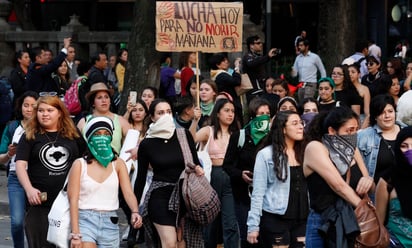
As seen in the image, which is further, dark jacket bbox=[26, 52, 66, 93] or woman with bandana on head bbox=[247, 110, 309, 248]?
dark jacket bbox=[26, 52, 66, 93]

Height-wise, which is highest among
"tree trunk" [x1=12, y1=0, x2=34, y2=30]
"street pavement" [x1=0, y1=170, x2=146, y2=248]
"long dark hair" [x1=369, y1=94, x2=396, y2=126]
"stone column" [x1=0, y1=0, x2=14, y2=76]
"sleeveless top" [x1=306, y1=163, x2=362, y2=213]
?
"tree trunk" [x1=12, y1=0, x2=34, y2=30]

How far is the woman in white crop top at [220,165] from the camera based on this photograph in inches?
429

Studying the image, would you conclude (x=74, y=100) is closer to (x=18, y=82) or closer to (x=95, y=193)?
(x=18, y=82)

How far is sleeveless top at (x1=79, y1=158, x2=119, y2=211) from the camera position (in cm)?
868

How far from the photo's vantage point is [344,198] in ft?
25.5

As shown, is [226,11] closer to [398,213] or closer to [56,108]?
[56,108]

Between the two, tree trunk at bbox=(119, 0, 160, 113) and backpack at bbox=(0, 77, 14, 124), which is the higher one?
tree trunk at bbox=(119, 0, 160, 113)

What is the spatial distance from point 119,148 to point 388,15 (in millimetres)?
15739

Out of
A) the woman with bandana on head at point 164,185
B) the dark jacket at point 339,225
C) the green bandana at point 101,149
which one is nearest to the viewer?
the dark jacket at point 339,225

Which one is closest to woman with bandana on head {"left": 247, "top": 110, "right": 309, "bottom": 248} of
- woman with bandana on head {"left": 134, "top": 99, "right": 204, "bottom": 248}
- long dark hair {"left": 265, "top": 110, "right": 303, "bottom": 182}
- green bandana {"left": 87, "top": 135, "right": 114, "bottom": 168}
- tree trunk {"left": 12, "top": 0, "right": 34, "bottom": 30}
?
long dark hair {"left": 265, "top": 110, "right": 303, "bottom": 182}

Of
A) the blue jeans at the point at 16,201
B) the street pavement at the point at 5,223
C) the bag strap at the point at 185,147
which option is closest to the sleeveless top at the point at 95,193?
the bag strap at the point at 185,147

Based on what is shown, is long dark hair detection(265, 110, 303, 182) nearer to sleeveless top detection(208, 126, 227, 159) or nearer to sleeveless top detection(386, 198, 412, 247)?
sleeveless top detection(208, 126, 227, 159)

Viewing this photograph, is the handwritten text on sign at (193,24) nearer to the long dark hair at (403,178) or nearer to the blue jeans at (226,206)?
the blue jeans at (226,206)

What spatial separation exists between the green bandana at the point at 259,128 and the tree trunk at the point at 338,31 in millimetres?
9381
